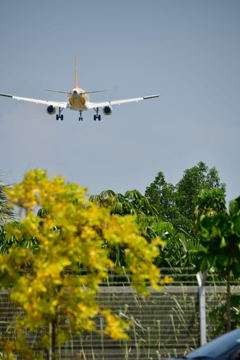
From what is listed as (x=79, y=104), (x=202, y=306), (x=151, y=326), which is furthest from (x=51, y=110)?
(x=202, y=306)

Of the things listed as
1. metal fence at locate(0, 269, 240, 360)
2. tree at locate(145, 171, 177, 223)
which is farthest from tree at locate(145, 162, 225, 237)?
metal fence at locate(0, 269, 240, 360)

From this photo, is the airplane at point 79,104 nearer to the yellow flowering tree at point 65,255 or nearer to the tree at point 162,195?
the tree at point 162,195

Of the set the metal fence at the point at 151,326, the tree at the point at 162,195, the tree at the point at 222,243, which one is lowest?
the metal fence at the point at 151,326

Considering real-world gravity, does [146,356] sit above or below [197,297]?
below

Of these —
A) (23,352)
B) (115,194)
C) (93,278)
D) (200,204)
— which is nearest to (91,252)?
(93,278)

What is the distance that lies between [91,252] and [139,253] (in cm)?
56

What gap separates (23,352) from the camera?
26.6 ft

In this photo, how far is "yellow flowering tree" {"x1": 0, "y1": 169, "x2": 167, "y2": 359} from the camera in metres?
7.24

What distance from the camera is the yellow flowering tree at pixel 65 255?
7.24 m

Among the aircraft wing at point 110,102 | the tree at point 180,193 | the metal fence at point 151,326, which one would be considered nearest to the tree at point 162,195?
the tree at point 180,193

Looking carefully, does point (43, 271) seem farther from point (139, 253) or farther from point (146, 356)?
point (146, 356)

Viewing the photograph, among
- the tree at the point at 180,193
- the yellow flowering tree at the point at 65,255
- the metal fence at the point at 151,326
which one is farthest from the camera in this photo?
the tree at the point at 180,193

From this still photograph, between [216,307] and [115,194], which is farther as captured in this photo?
[115,194]

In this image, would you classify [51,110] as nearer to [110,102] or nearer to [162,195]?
[110,102]
